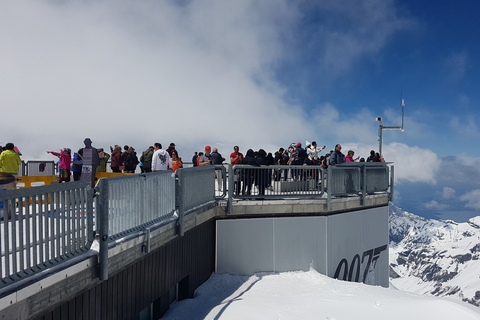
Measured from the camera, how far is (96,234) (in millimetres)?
5633

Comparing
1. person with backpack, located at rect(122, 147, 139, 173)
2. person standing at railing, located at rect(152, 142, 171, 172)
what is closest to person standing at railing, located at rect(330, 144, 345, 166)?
person standing at railing, located at rect(152, 142, 171, 172)

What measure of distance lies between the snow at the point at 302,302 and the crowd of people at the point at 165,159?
308 cm

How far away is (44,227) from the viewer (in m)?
4.70

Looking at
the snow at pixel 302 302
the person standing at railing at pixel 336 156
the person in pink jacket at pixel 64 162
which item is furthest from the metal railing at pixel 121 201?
the person in pink jacket at pixel 64 162

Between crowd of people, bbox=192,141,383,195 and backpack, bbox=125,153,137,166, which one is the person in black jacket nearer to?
crowd of people, bbox=192,141,383,195

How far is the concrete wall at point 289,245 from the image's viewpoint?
12.5m

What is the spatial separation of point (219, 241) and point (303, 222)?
300cm

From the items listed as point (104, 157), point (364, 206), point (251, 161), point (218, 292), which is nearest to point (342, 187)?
point (364, 206)

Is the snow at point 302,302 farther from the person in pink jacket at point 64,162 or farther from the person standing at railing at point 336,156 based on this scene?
the person in pink jacket at point 64,162

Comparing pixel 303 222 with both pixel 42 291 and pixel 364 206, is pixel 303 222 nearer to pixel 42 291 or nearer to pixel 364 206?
pixel 364 206

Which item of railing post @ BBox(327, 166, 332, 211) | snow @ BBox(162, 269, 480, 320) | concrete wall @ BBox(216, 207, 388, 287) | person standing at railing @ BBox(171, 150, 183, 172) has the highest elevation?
person standing at railing @ BBox(171, 150, 183, 172)

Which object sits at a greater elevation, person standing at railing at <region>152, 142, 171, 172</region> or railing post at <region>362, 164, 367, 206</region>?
person standing at railing at <region>152, 142, 171, 172</region>

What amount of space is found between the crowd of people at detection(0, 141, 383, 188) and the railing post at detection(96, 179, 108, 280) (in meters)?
5.87

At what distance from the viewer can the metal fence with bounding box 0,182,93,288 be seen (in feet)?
13.2
